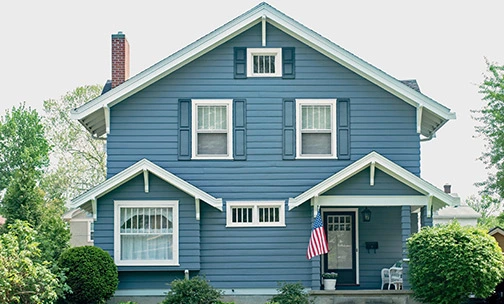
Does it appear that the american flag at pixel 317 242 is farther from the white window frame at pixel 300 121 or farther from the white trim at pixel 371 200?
the white window frame at pixel 300 121

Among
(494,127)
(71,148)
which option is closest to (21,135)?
(71,148)

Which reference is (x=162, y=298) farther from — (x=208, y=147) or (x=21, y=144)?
(x=21, y=144)

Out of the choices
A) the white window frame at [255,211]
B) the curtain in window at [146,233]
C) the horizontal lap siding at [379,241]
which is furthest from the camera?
the horizontal lap siding at [379,241]

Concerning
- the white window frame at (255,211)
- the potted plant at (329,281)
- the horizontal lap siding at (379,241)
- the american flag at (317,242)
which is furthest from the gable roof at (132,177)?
the horizontal lap siding at (379,241)

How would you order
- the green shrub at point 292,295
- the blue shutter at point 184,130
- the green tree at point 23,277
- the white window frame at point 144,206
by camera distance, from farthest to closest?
the blue shutter at point 184,130
the white window frame at point 144,206
the green shrub at point 292,295
the green tree at point 23,277

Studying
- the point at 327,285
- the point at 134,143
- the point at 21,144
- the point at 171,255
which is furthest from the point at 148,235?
the point at 21,144

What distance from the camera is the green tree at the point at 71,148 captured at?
170ft

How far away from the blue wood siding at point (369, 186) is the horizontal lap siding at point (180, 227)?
338 centimetres

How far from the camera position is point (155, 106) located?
68.7 ft

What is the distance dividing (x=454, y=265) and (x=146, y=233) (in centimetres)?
711

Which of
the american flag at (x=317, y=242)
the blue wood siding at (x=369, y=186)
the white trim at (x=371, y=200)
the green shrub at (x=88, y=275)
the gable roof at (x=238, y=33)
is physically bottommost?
the green shrub at (x=88, y=275)

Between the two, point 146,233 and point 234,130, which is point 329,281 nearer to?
point 234,130

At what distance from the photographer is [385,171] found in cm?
2030

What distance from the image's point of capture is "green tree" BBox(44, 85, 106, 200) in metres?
51.8
